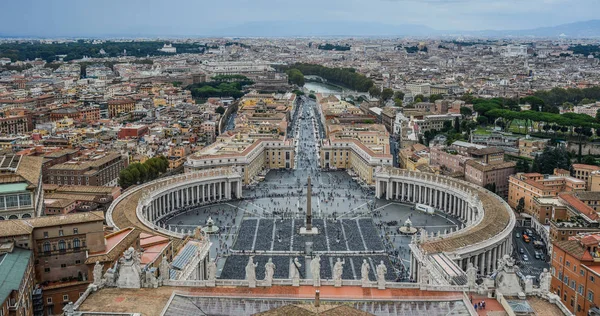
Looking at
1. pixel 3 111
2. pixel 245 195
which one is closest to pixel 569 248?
pixel 245 195

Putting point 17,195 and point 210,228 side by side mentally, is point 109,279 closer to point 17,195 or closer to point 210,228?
point 17,195

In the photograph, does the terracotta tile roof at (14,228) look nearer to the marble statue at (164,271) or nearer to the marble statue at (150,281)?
the marble statue at (150,281)

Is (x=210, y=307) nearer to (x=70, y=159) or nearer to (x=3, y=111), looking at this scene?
(x=70, y=159)

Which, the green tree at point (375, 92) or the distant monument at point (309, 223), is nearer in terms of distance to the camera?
the distant monument at point (309, 223)

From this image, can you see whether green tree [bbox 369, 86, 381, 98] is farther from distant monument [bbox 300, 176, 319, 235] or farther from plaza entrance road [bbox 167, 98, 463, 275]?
distant monument [bbox 300, 176, 319, 235]

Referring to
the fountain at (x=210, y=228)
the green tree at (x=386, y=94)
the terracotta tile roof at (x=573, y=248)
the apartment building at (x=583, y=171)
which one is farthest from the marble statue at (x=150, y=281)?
the green tree at (x=386, y=94)

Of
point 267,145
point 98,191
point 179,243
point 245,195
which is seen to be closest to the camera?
point 179,243
